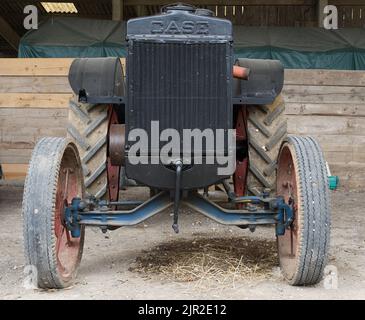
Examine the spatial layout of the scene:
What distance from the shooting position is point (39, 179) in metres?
3.37

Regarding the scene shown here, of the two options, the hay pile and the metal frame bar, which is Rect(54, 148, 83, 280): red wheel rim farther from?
the hay pile

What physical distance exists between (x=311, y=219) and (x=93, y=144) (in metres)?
2.28

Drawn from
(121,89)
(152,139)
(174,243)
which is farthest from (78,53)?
(152,139)

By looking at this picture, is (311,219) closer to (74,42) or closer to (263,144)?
(263,144)

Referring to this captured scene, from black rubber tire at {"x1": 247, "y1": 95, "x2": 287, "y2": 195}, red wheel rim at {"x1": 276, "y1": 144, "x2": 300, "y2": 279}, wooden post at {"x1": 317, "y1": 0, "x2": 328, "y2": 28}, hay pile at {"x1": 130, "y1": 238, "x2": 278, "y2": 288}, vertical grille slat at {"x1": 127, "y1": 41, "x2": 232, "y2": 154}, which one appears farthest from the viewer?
wooden post at {"x1": 317, "y1": 0, "x2": 328, "y2": 28}

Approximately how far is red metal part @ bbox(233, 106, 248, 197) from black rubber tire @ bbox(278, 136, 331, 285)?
1.73 meters

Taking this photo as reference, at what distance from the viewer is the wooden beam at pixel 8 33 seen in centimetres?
1382

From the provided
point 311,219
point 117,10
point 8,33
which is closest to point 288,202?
point 311,219

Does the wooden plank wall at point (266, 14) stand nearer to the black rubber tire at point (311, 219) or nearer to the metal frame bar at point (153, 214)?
the metal frame bar at point (153, 214)

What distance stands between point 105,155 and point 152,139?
5.01 ft

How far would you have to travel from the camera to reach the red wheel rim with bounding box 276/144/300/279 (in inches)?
141

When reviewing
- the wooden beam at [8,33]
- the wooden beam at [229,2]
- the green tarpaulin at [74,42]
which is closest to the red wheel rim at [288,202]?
the green tarpaulin at [74,42]

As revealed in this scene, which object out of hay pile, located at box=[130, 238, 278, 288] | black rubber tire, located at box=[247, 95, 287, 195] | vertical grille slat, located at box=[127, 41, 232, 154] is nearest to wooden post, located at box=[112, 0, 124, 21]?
black rubber tire, located at box=[247, 95, 287, 195]

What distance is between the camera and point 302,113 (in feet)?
26.6
